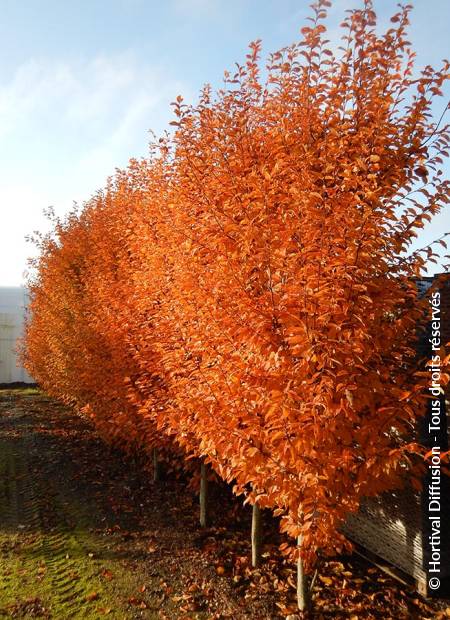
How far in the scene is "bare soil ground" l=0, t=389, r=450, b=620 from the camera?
512 cm

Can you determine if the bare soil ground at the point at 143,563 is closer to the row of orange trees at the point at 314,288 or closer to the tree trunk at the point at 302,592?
the tree trunk at the point at 302,592

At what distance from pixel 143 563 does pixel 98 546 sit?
0.88 metres

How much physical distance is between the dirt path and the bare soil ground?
17 millimetres

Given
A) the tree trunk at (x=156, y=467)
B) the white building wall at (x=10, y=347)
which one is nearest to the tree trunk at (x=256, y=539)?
the tree trunk at (x=156, y=467)

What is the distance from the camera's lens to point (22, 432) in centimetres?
1382

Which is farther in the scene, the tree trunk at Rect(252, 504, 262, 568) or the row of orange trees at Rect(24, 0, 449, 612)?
the tree trunk at Rect(252, 504, 262, 568)

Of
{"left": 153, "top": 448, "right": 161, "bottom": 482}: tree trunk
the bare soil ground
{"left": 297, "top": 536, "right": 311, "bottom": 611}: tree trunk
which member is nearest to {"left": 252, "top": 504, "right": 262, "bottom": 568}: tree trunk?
the bare soil ground

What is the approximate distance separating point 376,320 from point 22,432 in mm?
13155

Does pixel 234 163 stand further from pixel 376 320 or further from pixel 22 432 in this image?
pixel 22 432

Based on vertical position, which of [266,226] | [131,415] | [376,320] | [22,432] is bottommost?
[22,432]

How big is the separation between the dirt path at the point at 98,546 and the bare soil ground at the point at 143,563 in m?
0.02

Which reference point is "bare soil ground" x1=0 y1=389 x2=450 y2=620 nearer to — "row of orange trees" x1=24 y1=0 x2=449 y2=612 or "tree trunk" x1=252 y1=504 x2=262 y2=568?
"tree trunk" x1=252 y1=504 x2=262 y2=568

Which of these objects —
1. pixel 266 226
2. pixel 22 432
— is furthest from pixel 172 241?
pixel 22 432

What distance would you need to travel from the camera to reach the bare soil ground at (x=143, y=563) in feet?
16.8
